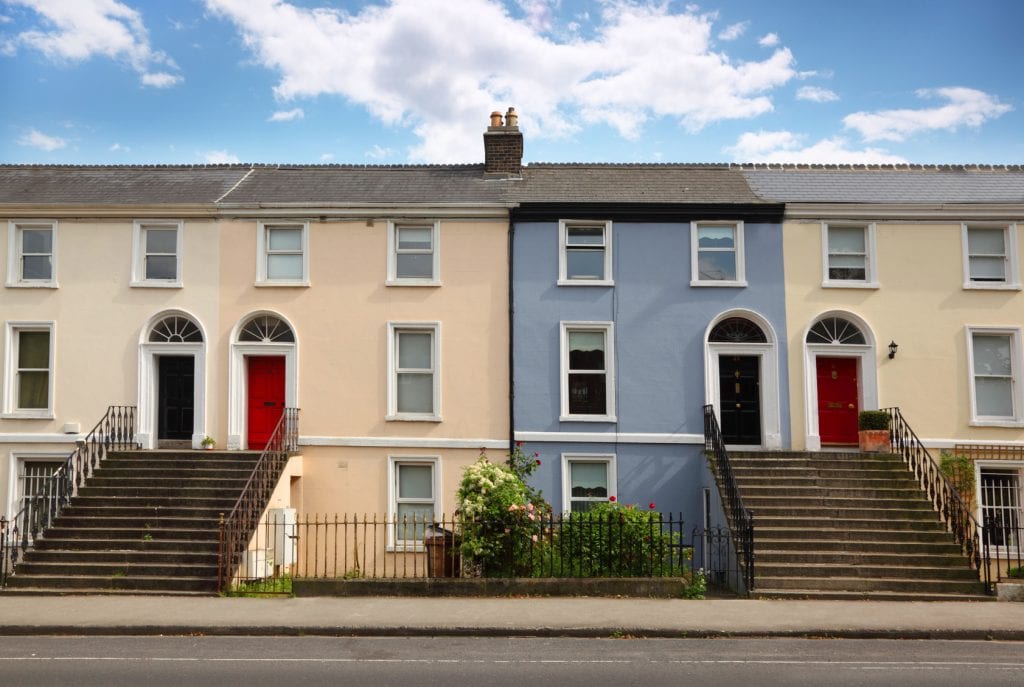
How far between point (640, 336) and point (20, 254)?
1375 cm

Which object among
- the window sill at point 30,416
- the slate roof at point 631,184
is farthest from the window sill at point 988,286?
the window sill at point 30,416

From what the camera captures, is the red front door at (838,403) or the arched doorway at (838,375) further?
the red front door at (838,403)

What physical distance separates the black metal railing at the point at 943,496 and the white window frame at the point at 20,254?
18064mm

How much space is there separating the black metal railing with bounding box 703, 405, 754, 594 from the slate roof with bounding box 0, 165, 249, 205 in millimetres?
11911

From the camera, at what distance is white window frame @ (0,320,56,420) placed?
18.2 m

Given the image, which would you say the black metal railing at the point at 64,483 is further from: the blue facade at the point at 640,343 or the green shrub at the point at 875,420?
the green shrub at the point at 875,420

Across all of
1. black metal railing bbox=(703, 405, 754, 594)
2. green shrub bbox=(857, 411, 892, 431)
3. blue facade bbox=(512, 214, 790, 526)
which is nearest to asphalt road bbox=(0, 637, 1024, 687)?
black metal railing bbox=(703, 405, 754, 594)

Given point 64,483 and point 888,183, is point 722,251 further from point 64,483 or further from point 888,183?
point 64,483

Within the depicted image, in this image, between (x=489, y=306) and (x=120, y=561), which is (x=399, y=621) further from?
(x=489, y=306)

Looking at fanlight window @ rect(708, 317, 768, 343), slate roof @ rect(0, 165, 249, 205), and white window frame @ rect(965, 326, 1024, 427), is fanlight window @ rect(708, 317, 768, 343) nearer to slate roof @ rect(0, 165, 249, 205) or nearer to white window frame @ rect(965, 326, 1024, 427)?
white window frame @ rect(965, 326, 1024, 427)

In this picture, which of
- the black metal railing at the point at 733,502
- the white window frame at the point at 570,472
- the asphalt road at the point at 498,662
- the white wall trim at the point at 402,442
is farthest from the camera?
the white wall trim at the point at 402,442

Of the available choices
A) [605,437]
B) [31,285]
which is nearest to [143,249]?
[31,285]

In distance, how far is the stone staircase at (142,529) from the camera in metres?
14.0

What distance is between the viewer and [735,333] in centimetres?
1852
